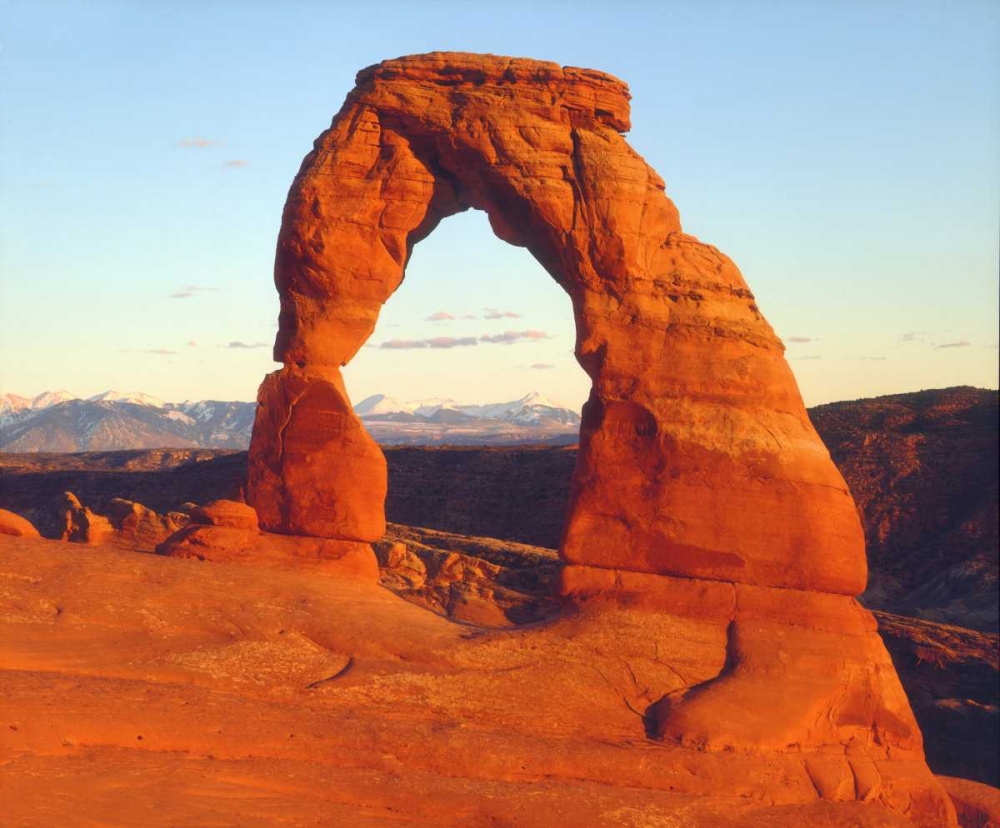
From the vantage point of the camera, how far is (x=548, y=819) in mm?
13258

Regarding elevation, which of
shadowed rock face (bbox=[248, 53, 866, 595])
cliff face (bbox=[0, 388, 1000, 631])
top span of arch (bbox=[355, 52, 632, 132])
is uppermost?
top span of arch (bbox=[355, 52, 632, 132])

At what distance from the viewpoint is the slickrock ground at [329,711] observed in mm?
12656

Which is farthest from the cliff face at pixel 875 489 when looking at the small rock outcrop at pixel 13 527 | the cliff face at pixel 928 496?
the small rock outcrop at pixel 13 527

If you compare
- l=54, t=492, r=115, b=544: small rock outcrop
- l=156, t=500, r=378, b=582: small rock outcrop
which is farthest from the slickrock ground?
l=54, t=492, r=115, b=544: small rock outcrop

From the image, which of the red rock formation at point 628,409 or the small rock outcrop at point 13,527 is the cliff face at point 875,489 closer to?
the red rock formation at point 628,409

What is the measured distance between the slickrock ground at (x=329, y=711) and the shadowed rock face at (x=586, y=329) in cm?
→ 142

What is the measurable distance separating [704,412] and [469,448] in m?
47.2

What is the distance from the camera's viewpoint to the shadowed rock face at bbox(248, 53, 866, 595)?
1748 centimetres

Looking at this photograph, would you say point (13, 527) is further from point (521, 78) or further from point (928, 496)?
point (928, 496)

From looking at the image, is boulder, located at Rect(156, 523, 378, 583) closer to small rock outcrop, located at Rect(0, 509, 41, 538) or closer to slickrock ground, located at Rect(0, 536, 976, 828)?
slickrock ground, located at Rect(0, 536, 976, 828)

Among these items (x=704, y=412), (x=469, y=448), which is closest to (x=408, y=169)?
(x=704, y=412)

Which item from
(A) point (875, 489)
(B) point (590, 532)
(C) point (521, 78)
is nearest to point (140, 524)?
(B) point (590, 532)

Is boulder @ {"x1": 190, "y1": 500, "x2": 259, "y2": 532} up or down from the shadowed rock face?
down

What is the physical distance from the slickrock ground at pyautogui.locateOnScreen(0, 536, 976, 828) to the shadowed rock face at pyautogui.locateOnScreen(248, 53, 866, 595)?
1.42 meters
